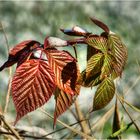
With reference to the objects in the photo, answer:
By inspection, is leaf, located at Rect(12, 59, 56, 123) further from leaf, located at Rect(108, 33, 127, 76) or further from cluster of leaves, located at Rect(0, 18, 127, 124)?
leaf, located at Rect(108, 33, 127, 76)

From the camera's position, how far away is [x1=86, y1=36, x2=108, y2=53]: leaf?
58 centimetres

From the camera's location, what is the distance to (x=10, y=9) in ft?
13.6

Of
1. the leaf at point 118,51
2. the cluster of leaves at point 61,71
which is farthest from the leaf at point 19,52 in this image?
the leaf at point 118,51

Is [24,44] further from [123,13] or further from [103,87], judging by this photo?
[123,13]

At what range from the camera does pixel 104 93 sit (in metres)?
0.61

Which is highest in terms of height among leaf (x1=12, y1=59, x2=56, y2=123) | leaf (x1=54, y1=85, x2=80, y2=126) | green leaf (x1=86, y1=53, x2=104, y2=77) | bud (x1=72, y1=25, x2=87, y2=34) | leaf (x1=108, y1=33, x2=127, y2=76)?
bud (x1=72, y1=25, x2=87, y2=34)

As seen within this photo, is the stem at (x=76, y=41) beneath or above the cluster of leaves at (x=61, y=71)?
above

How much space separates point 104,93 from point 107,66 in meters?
0.04

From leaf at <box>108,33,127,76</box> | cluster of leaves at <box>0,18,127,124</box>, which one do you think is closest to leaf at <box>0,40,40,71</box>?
cluster of leaves at <box>0,18,127,124</box>

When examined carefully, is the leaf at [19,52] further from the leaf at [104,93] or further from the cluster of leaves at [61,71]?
the leaf at [104,93]

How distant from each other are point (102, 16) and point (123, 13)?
0.79 feet

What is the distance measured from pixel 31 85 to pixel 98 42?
0.34 feet

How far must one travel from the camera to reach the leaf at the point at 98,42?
→ 0.58 meters

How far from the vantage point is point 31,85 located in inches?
21.8
